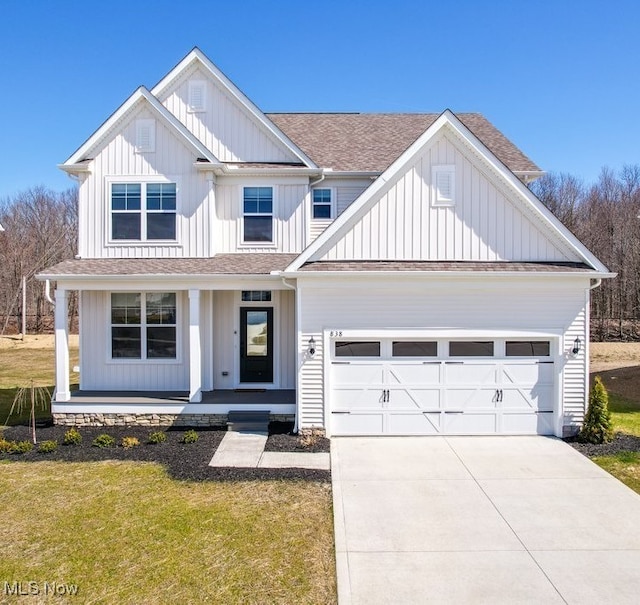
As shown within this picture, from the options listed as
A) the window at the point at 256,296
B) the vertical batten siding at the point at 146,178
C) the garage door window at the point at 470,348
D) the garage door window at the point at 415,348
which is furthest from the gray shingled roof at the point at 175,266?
the garage door window at the point at 470,348

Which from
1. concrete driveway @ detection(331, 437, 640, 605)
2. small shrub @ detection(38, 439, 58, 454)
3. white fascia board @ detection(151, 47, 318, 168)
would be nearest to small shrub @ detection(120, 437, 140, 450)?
small shrub @ detection(38, 439, 58, 454)

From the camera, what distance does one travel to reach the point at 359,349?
36.0 ft

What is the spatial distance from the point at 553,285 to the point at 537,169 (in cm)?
495

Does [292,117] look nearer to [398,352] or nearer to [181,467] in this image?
[398,352]

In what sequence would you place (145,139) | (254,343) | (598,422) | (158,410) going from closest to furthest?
(598,422) < (158,410) < (145,139) < (254,343)

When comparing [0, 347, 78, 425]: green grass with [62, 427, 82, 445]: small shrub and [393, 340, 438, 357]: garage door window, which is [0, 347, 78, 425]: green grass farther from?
[393, 340, 438, 357]: garage door window

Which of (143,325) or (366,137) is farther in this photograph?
(366,137)

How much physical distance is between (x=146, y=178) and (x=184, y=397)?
5.80m

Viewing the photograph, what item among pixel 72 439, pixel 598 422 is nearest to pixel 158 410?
pixel 72 439

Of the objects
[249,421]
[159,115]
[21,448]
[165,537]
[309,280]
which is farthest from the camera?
[159,115]

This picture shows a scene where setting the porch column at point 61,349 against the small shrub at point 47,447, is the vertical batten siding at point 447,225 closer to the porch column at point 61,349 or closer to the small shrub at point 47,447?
the porch column at point 61,349

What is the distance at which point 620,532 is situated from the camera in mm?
6555

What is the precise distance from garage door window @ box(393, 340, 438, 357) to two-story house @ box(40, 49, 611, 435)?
32mm

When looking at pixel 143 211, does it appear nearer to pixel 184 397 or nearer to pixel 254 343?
pixel 254 343
